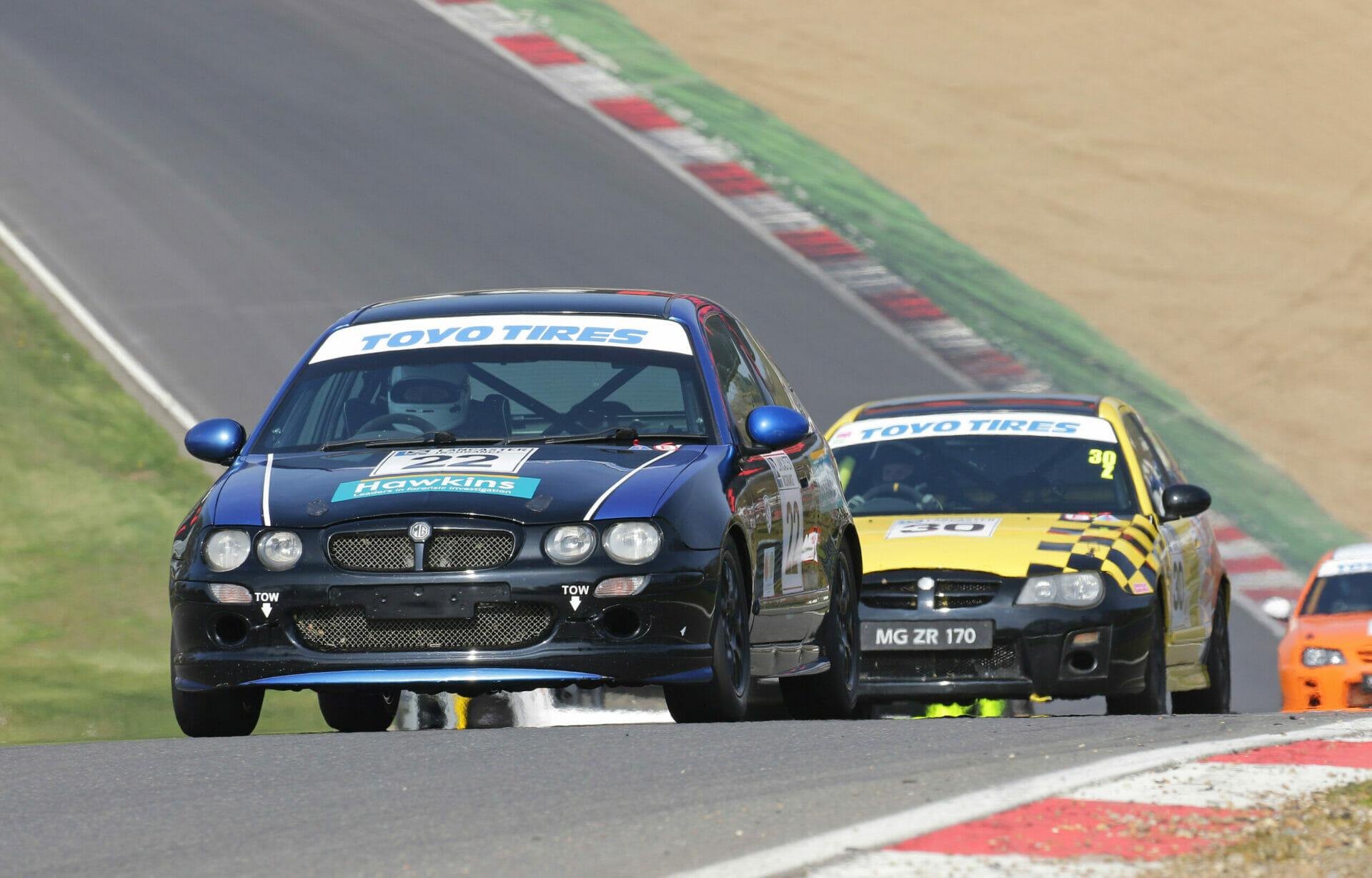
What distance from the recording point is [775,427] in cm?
853

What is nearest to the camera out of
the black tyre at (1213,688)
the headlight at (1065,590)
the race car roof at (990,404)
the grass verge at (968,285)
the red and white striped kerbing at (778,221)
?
the headlight at (1065,590)

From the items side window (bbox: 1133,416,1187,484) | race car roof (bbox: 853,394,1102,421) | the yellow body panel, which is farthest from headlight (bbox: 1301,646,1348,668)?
race car roof (bbox: 853,394,1102,421)

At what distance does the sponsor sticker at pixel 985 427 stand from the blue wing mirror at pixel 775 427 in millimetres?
3155

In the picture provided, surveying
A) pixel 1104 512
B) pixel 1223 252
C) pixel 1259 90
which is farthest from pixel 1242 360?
pixel 1104 512

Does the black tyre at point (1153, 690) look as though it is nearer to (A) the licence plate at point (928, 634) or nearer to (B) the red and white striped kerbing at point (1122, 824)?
(A) the licence plate at point (928, 634)

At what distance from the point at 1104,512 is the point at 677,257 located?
545 inches

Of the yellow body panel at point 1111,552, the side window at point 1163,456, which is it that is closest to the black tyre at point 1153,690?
the yellow body panel at point 1111,552

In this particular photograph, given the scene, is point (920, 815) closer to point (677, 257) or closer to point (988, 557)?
point (988, 557)

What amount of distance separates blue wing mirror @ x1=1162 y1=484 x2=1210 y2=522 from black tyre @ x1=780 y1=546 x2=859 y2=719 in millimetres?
2398

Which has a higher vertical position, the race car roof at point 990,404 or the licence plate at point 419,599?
the race car roof at point 990,404

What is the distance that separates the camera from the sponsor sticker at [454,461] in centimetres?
785

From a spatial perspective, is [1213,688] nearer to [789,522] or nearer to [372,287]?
[789,522]

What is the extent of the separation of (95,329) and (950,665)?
37.7ft

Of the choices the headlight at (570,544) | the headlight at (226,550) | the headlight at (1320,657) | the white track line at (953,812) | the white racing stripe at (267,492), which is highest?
the white racing stripe at (267,492)
